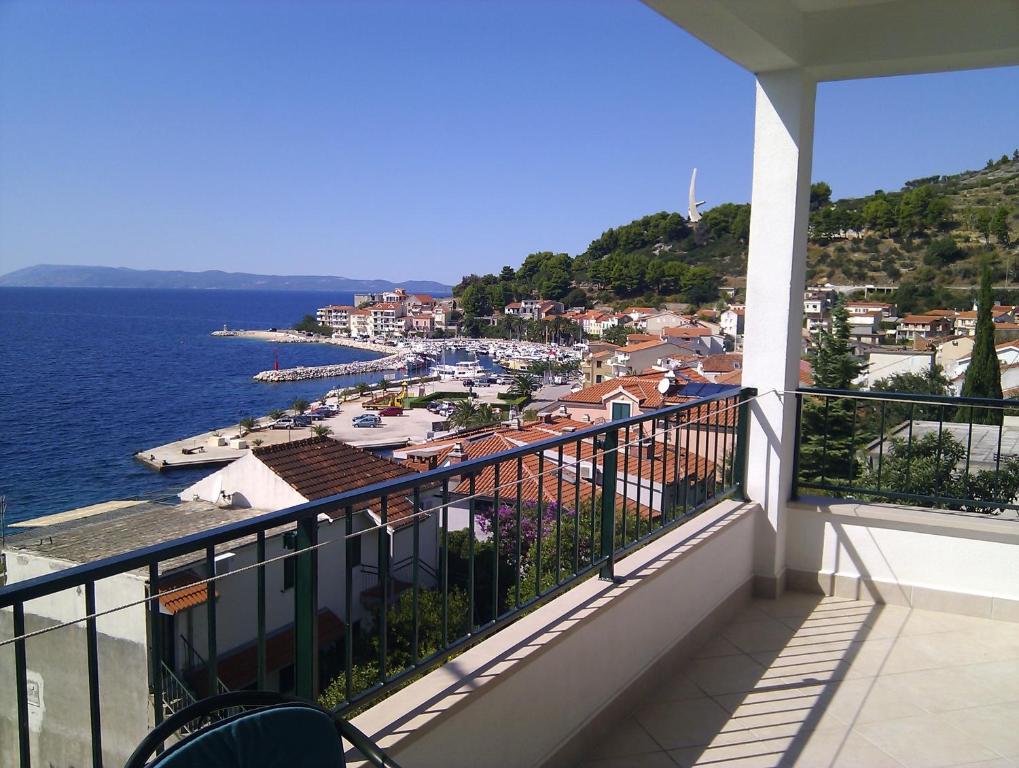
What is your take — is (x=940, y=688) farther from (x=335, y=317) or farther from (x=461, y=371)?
(x=335, y=317)

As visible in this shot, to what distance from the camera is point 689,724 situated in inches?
97.4

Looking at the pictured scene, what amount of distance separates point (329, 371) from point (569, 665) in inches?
3251

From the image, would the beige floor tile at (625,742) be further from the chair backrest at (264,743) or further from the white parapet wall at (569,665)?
the chair backrest at (264,743)

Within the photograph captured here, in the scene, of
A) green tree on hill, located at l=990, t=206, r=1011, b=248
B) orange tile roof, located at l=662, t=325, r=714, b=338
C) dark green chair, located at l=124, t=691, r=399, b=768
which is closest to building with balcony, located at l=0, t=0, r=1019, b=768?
dark green chair, located at l=124, t=691, r=399, b=768

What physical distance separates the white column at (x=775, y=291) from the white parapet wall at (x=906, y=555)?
0.47ft

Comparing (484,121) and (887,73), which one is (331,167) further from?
(887,73)

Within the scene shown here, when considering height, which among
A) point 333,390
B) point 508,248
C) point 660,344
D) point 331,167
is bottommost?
point 333,390

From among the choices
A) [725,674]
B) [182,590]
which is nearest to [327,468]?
[725,674]

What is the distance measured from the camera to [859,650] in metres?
3.04

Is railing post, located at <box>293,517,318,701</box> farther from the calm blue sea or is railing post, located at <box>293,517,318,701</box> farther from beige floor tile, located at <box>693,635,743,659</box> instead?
the calm blue sea

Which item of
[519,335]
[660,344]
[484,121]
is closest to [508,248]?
[519,335]

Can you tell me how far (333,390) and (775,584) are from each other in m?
69.6

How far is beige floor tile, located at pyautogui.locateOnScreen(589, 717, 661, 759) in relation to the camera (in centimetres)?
231

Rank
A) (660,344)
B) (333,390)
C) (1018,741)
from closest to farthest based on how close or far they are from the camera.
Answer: (1018,741) → (660,344) → (333,390)
